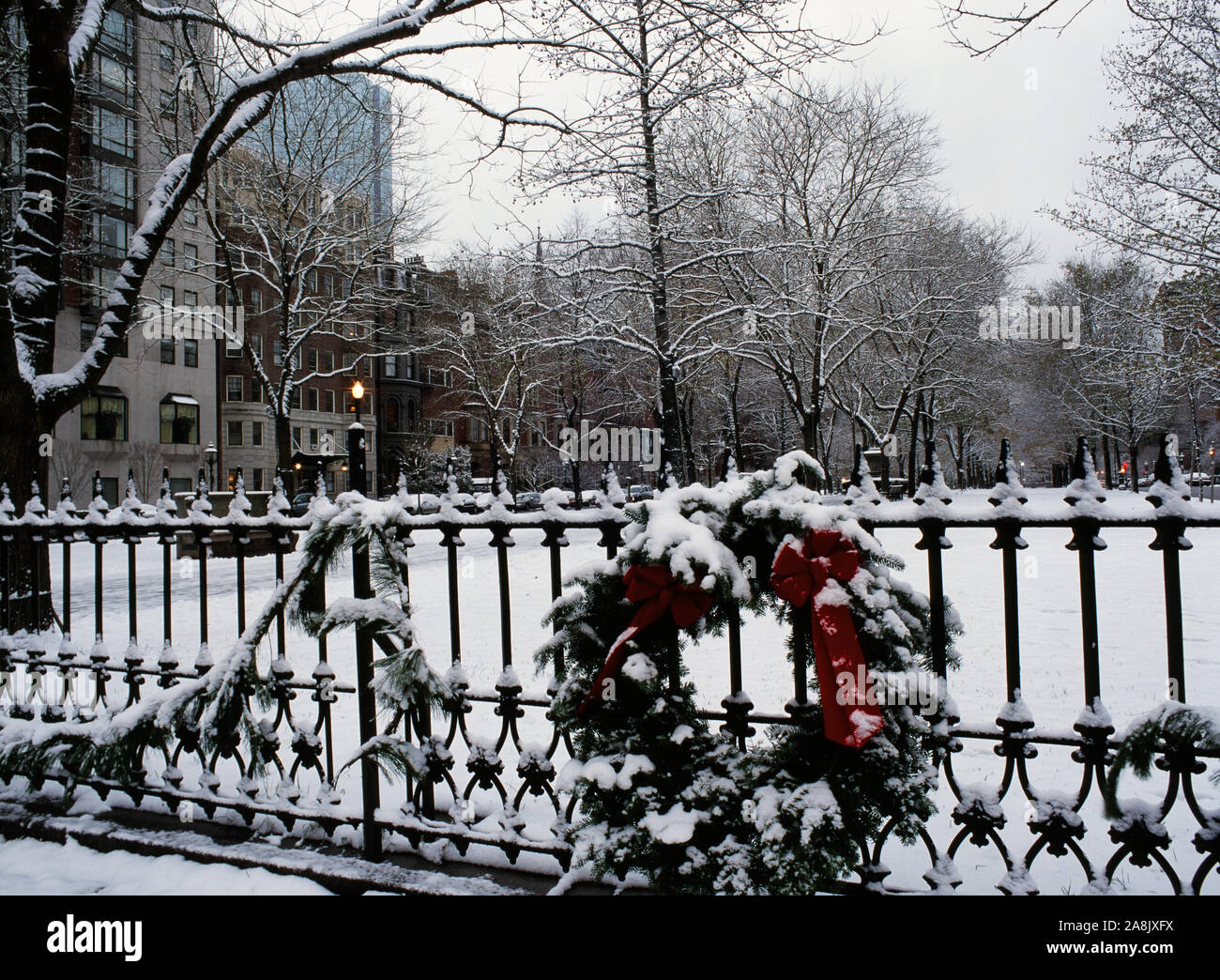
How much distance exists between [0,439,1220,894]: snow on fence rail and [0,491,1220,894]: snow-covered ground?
0.12 m

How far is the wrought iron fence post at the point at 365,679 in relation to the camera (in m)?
3.16

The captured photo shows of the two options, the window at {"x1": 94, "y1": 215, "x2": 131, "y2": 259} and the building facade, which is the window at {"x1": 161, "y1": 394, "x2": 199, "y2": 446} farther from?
the window at {"x1": 94, "y1": 215, "x2": 131, "y2": 259}

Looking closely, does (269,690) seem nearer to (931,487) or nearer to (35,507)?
(35,507)

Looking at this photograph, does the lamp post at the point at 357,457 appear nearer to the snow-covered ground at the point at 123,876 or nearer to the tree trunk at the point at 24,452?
the snow-covered ground at the point at 123,876

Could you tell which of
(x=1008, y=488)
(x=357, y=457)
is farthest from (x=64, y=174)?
(x=1008, y=488)

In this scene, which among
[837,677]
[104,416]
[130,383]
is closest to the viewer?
[837,677]

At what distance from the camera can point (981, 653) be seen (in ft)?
23.5

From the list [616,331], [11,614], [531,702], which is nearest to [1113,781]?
[531,702]

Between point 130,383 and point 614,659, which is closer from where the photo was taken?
point 614,659

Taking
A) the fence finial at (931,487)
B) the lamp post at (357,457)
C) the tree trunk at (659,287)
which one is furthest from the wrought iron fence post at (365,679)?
the tree trunk at (659,287)

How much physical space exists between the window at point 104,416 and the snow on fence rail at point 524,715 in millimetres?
41195

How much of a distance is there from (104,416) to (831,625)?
46726mm
